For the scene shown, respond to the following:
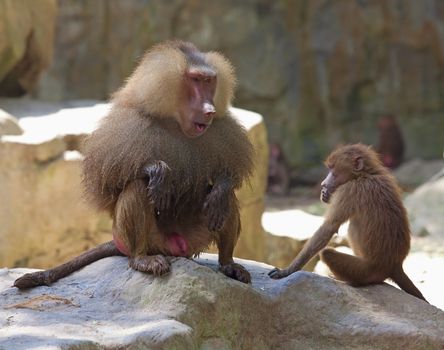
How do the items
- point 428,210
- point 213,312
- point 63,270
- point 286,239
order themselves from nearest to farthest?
point 213,312
point 63,270
point 286,239
point 428,210

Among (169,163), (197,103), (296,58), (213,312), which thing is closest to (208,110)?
(197,103)

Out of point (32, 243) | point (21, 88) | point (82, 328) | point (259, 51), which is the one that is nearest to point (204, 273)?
point (82, 328)

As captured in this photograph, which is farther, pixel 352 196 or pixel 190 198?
pixel 352 196

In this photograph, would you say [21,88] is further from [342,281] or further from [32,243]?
[342,281]

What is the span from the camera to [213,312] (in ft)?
12.2

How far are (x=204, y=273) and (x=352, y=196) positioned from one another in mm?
1003

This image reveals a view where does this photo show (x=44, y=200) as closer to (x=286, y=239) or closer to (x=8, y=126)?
(x=8, y=126)

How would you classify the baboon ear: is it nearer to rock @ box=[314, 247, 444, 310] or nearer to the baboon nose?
rock @ box=[314, 247, 444, 310]

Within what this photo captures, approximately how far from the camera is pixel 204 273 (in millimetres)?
3836

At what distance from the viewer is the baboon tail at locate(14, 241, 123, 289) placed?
4051 millimetres

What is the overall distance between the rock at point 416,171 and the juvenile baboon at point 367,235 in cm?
746

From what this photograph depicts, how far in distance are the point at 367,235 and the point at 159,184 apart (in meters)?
1.13

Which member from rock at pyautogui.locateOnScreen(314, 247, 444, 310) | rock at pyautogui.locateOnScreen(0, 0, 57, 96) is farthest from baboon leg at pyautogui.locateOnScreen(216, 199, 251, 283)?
rock at pyautogui.locateOnScreen(0, 0, 57, 96)

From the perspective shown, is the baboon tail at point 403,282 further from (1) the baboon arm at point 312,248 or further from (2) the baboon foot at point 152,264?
(2) the baboon foot at point 152,264
